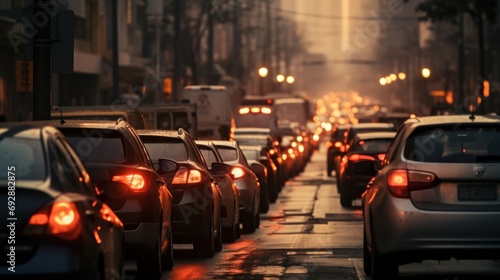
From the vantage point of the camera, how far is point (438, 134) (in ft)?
46.4

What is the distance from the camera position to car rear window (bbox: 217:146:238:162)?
24.7 m

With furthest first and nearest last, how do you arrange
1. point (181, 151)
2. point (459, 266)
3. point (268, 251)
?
point (268, 251) < point (181, 151) < point (459, 266)

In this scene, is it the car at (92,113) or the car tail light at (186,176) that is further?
the car at (92,113)

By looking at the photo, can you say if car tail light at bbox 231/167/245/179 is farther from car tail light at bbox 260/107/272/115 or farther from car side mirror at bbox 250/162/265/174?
car tail light at bbox 260/107/272/115

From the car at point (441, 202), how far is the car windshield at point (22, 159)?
4.70 metres

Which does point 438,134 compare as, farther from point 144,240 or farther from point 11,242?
point 11,242

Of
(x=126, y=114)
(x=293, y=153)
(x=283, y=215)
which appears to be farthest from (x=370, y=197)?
(x=293, y=153)

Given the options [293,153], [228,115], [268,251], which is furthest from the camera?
[228,115]

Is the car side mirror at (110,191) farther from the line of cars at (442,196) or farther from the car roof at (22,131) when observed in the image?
the line of cars at (442,196)

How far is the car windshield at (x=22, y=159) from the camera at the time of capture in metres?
9.66

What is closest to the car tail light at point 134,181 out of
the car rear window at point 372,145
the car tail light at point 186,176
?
the car tail light at point 186,176

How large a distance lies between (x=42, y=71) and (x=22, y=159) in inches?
450

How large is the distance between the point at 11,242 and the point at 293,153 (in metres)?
43.1

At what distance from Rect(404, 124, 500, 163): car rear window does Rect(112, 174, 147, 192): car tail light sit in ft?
8.19
